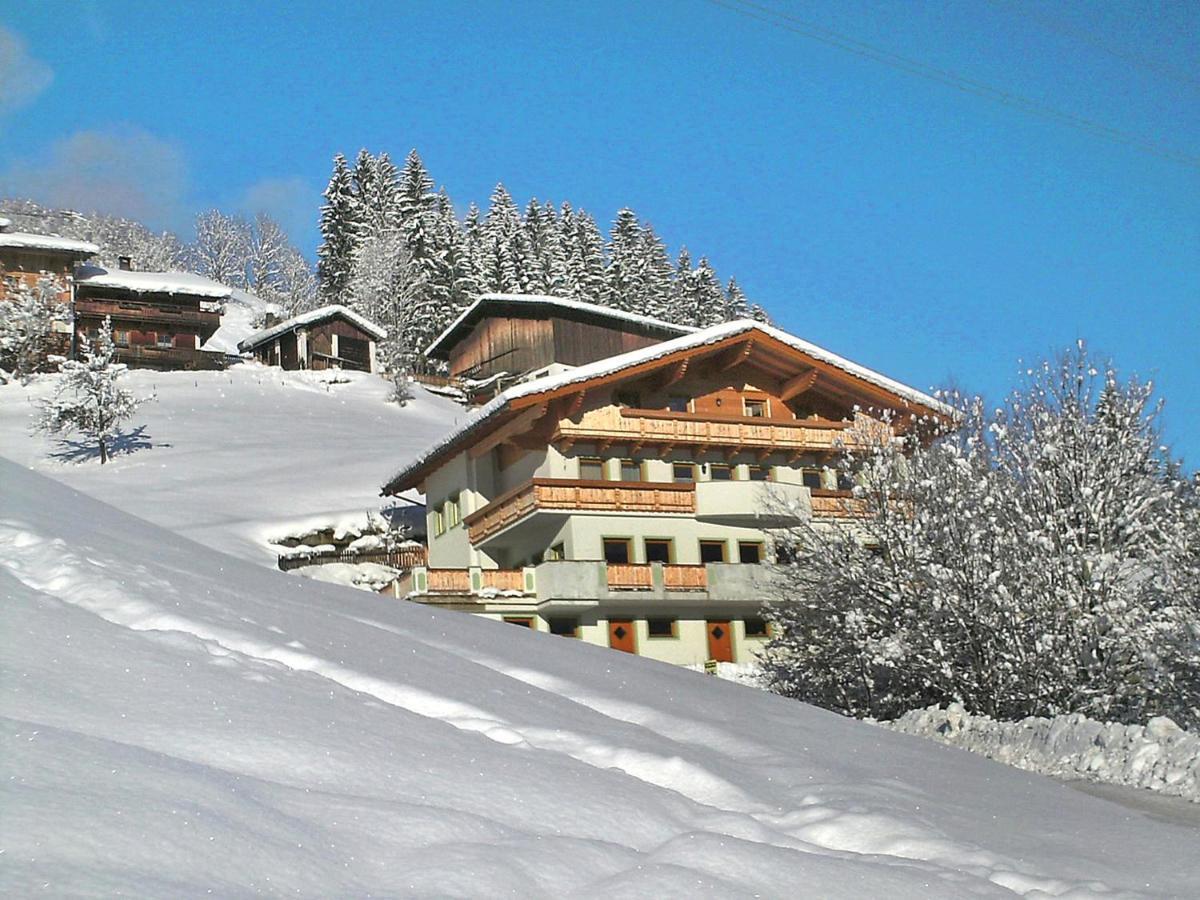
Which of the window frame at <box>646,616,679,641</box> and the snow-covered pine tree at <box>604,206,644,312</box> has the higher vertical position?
the snow-covered pine tree at <box>604,206,644,312</box>

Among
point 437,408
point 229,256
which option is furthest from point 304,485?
point 229,256

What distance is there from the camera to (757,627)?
37.0 m

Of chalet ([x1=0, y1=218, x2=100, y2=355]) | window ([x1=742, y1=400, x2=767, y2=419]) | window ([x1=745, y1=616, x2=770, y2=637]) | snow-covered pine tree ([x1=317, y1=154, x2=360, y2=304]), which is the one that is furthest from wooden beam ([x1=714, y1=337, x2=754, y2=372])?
snow-covered pine tree ([x1=317, y1=154, x2=360, y2=304])

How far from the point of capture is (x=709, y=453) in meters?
38.7

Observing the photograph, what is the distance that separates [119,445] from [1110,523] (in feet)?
149

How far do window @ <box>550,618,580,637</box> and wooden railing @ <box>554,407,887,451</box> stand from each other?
5.19m

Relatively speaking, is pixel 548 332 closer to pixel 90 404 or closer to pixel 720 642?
pixel 90 404

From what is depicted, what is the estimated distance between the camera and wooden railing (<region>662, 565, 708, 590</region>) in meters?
34.8

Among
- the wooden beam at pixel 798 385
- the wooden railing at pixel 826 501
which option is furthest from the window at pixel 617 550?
the wooden beam at pixel 798 385

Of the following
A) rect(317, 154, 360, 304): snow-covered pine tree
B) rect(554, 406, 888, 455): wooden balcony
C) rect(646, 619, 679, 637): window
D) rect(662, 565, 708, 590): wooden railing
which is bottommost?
rect(646, 619, 679, 637): window

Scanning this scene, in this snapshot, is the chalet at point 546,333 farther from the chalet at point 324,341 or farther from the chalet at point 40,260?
the chalet at point 40,260

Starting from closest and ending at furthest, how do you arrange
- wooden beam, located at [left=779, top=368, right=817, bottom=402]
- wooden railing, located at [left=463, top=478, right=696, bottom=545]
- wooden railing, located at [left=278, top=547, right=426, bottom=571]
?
wooden railing, located at [left=463, top=478, right=696, bottom=545]
wooden beam, located at [left=779, top=368, right=817, bottom=402]
wooden railing, located at [left=278, top=547, right=426, bottom=571]

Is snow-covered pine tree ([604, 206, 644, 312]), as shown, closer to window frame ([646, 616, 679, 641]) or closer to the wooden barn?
the wooden barn

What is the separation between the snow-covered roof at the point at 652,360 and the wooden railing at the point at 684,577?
5.87 m
